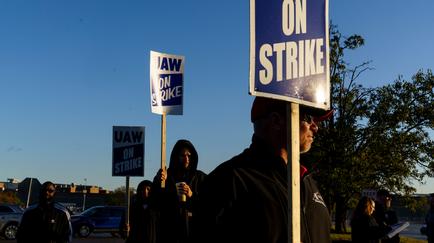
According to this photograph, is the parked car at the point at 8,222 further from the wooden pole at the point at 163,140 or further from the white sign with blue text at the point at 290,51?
the white sign with blue text at the point at 290,51

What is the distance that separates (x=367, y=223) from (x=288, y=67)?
6076 mm

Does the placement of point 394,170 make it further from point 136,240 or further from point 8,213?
point 136,240

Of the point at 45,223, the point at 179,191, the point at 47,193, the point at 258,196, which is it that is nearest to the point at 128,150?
the point at 47,193

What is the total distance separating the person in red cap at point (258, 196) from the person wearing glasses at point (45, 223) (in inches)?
191

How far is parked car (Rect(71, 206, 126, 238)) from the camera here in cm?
2777

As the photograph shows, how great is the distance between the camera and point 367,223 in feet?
27.6

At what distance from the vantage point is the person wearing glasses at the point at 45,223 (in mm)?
7004

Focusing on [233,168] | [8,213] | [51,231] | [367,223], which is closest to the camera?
[233,168]

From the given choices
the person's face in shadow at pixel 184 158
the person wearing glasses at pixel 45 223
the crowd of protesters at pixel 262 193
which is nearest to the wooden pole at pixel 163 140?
the person's face in shadow at pixel 184 158

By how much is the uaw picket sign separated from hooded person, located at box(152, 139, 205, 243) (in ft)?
9.35

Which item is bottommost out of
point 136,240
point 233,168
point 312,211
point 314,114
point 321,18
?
point 136,240

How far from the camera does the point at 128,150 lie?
9.48 metres

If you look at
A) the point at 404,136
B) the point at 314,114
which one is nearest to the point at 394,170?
A: the point at 404,136

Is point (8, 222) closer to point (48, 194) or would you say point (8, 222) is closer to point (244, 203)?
point (48, 194)
